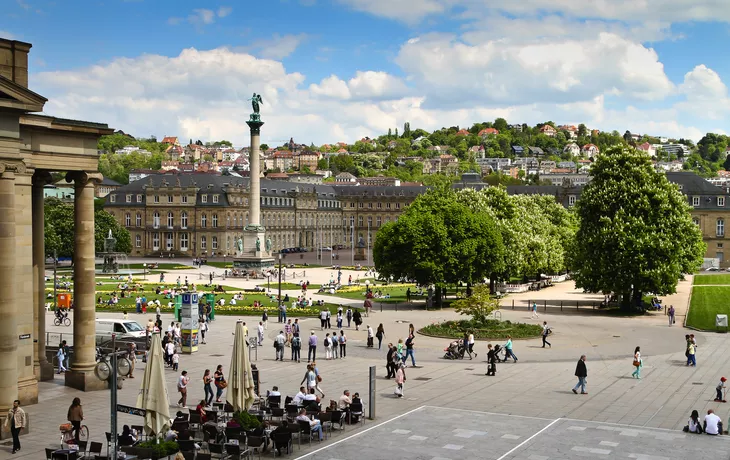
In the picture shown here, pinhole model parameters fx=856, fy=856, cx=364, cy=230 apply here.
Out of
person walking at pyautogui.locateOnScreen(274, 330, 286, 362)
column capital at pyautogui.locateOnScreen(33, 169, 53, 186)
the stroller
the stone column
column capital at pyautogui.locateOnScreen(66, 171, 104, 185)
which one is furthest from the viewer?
the stroller

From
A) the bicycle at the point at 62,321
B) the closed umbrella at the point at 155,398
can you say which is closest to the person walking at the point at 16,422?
the closed umbrella at the point at 155,398

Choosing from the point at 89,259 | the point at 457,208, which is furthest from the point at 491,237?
the point at 89,259

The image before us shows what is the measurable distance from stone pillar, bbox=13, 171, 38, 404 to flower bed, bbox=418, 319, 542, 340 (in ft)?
98.6

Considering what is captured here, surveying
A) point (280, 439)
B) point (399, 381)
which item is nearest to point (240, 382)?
point (280, 439)

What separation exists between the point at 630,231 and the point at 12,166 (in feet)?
171

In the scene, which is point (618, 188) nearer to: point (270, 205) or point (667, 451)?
point (667, 451)

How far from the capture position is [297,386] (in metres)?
37.7

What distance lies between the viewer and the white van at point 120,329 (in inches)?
1868

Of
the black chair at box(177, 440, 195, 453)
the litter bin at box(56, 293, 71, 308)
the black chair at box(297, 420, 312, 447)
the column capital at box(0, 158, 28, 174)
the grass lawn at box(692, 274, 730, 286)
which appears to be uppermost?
the column capital at box(0, 158, 28, 174)

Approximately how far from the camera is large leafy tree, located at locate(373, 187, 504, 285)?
7269 centimetres

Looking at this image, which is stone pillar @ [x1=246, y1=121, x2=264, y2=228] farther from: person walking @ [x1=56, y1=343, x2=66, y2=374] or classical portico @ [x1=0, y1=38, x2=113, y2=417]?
classical portico @ [x1=0, y1=38, x2=113, y2=417]

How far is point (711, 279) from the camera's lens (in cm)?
11250

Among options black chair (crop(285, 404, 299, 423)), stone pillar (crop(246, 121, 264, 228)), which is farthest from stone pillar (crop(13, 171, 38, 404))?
stone pillar (crop(246, 121, 264, 228))

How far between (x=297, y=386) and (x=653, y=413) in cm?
1487
